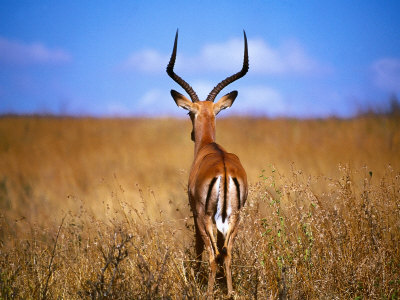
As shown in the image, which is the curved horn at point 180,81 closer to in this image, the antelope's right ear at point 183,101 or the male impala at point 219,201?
the antelope's right ear at point 183,101

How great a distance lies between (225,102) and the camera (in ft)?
23.9

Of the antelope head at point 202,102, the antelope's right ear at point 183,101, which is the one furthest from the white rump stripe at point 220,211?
the antelope's right ear at point 183,101

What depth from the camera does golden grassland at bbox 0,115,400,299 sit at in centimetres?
497

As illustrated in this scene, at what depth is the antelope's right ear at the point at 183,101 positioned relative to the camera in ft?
23.1

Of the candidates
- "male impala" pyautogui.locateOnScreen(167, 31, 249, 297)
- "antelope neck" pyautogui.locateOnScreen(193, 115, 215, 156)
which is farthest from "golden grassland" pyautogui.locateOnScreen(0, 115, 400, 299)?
"antelope neck" pyautogui.locateOnScreen(193, 115, 215, 156)

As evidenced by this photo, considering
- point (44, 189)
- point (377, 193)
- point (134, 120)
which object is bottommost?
point (44, 189)

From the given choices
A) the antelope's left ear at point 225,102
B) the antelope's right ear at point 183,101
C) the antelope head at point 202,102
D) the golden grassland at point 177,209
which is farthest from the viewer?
the antelope's left ear at point 225,102

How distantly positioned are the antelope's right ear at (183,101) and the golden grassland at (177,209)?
1.56m


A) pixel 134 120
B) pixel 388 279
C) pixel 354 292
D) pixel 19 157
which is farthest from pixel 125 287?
pixel 134 120

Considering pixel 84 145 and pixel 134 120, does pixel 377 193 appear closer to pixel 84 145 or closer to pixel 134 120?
pixel 84 145

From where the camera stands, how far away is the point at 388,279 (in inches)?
196

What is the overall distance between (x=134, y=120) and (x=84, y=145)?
18.7ft

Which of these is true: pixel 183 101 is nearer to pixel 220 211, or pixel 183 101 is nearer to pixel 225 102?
pixel 225 102

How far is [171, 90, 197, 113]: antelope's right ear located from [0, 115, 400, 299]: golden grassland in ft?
5.12
